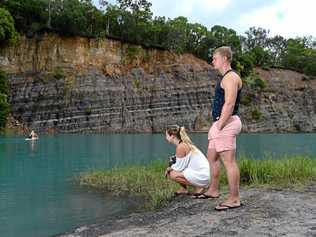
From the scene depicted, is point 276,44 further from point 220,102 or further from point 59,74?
point 220,102

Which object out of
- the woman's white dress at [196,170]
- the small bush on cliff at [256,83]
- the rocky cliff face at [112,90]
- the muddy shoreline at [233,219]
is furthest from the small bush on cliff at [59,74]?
the muddy shoreline at [233,219]

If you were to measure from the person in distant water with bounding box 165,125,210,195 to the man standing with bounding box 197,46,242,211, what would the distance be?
1.33m

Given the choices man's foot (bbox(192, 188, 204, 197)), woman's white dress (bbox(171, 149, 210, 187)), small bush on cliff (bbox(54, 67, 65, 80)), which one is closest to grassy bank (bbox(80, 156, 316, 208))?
man's foot (bbox(192, 188, 204, 197))

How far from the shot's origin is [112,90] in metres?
65.3

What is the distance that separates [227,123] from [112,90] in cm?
5885

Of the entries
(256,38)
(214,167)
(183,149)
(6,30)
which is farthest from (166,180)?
(256,38)

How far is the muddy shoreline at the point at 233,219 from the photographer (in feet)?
18.8

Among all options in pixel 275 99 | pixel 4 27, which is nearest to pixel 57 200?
pixel 4 27

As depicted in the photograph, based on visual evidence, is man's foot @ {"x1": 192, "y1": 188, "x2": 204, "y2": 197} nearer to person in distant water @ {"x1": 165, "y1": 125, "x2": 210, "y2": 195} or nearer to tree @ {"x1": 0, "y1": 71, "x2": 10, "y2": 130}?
person in distant water @ {"x1": 165, "y1": 125, "x2": 210, "y2": 195}

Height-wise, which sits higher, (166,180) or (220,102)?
(220,102)

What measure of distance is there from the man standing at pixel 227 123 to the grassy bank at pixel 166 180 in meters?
2.37

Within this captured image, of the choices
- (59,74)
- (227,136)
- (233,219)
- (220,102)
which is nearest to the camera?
(233,219)

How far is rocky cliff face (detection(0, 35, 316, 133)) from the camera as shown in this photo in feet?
200

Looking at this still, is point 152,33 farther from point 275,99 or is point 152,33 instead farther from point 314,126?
point 314,126
